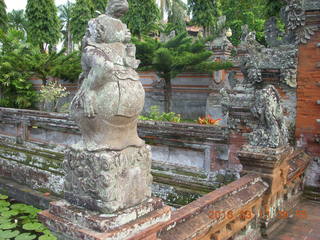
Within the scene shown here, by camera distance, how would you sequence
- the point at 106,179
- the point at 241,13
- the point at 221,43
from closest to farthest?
the point at 106,179, the point at 221,43, the point at 241,13

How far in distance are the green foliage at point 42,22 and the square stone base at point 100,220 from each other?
25.7 metres

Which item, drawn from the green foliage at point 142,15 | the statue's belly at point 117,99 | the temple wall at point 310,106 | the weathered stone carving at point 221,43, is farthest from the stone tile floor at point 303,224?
the green foliage at point 142,15

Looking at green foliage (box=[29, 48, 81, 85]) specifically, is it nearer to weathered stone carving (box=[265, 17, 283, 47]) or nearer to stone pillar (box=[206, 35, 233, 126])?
stone pillar (box=[206, 35, 233, 126])

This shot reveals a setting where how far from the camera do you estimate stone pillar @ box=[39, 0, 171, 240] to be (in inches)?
90.3

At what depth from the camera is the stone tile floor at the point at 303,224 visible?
435 cm

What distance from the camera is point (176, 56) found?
1368cm

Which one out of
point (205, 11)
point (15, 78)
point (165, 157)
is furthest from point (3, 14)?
point (165, 157)

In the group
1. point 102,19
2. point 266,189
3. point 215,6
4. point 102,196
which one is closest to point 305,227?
point 266,189

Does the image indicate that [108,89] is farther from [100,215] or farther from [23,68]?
[23,68]

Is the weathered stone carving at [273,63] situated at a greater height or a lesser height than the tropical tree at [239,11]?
lesser

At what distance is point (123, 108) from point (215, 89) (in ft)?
48.0

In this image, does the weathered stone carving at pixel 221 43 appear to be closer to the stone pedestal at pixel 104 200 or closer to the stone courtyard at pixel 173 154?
the stone courtyard at pixel 173 154
